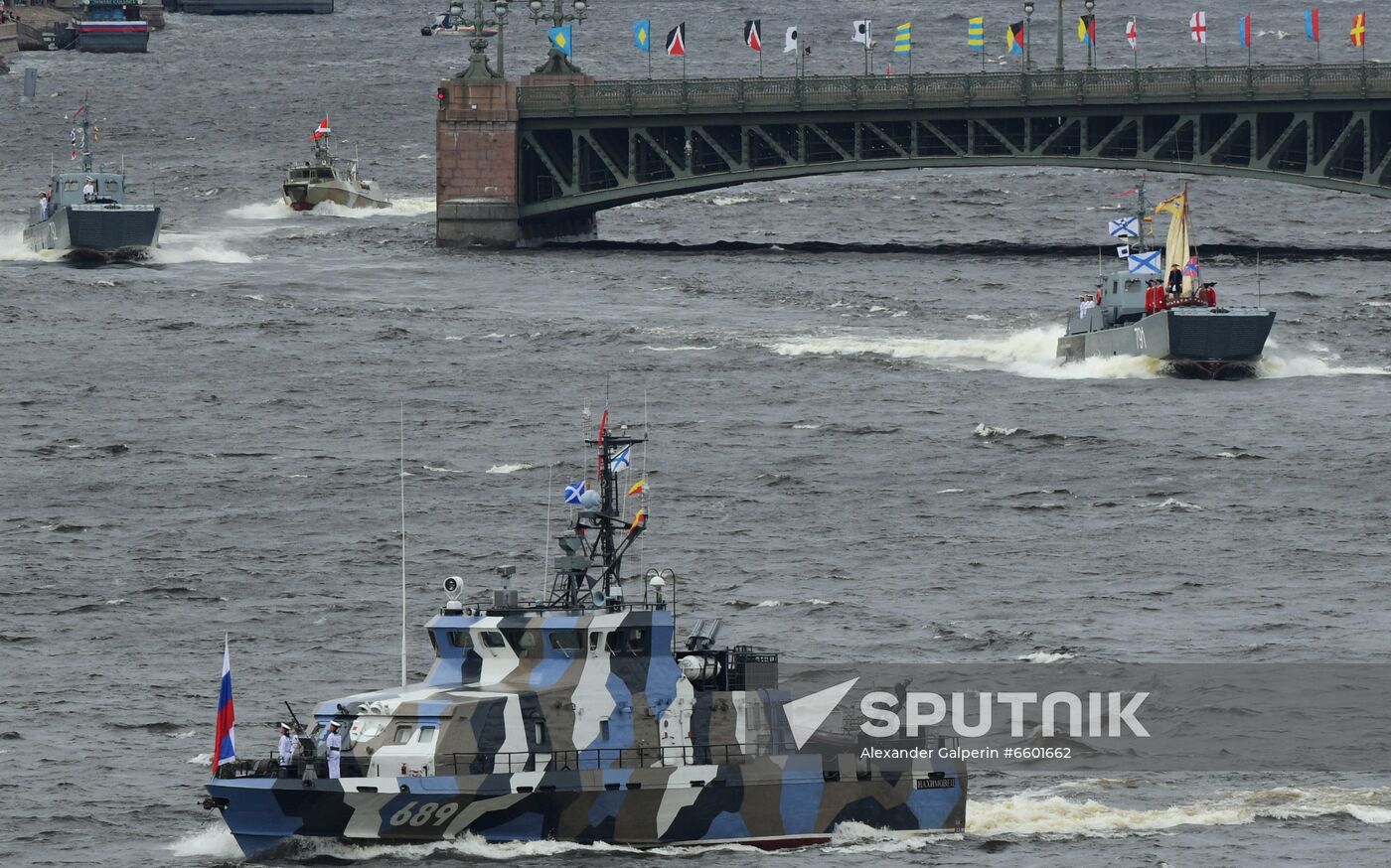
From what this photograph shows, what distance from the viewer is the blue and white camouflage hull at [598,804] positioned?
43594 millimetres

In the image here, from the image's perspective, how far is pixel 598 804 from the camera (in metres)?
44.2

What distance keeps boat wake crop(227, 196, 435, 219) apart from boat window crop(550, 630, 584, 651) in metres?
121

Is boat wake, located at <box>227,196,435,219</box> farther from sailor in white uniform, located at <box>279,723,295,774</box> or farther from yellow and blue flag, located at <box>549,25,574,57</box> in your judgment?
sailor in white uniform, located at <box>279,723,295,774</box>

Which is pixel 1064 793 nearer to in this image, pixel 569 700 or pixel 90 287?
pixel 569 700

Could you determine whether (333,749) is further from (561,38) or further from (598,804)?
(561,38)

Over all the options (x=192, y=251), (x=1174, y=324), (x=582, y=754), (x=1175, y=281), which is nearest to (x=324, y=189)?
(x=192, y=251)

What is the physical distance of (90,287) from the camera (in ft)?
415

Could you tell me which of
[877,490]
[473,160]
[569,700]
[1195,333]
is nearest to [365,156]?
[473,160]

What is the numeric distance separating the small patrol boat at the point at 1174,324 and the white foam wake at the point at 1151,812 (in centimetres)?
5375

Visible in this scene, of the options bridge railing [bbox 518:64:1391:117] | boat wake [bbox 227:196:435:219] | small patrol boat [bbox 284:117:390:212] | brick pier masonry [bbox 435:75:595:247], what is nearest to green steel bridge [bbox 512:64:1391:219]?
bridge railing [bbox 518:64:1391:117]

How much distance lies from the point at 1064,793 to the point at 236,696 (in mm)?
17691

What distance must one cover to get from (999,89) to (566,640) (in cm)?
9591

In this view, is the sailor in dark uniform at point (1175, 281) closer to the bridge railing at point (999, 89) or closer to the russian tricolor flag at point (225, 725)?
the bridge railing at point (999, 89)

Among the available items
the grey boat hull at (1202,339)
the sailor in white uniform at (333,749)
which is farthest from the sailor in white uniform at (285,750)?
the grey boat hull at (1202,339)
